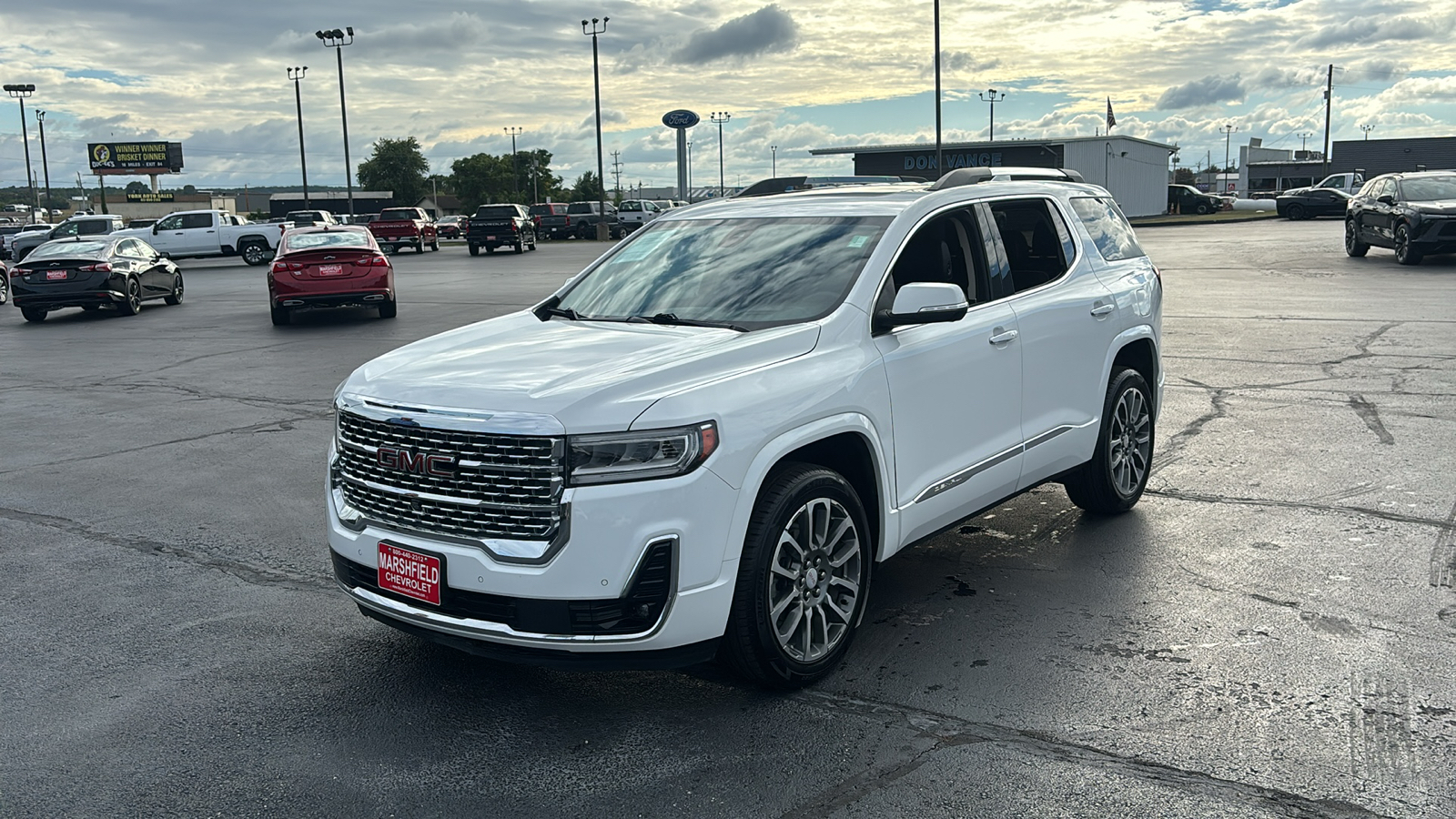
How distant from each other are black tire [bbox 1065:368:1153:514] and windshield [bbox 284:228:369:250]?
14.9 metres

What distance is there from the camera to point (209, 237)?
40.8 m

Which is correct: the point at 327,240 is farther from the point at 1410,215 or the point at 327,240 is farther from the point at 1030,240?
the point at 1410,215

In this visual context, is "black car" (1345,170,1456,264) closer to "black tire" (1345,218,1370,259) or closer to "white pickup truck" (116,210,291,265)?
"black tire" (1345,218,1370,259)

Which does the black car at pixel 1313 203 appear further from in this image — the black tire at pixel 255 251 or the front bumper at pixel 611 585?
the front bumper at pixel 611 585

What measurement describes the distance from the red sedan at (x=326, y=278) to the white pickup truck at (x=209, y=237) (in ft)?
77.6

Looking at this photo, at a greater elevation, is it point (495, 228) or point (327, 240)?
point (495, 228)

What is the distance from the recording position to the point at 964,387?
5.02 m

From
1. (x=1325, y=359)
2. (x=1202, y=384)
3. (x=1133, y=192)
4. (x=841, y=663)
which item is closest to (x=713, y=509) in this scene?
(x=841, y=663)

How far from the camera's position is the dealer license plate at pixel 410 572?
13.0 feet

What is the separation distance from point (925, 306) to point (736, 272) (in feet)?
3.21

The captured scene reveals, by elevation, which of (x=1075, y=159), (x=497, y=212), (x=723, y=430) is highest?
(x=1075, y=159)

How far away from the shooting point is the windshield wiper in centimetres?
468

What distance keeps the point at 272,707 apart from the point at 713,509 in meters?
1.84

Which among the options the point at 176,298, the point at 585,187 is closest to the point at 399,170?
the point at 585,187
